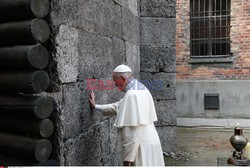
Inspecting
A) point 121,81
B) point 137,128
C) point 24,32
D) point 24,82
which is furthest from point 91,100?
point 24,32

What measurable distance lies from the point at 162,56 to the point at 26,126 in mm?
4672

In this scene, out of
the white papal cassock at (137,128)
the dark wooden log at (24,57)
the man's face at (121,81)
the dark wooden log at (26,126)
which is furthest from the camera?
the man's face at (121,81)

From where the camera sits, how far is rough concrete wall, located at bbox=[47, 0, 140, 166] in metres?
3.17

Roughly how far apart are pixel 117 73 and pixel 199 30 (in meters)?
8.61

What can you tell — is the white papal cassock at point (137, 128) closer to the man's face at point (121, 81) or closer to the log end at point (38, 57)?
the man's face at point (121, 81)

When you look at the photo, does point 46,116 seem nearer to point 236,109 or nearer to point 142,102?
point 142,102

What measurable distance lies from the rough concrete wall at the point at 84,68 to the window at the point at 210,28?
6779 mm

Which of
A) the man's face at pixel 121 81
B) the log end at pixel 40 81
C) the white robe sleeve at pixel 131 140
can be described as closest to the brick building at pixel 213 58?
the man's face at pixel 121 81

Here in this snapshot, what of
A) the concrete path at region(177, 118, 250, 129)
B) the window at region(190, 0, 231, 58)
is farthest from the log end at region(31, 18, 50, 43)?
the window at region(190, 0, 231, 58)

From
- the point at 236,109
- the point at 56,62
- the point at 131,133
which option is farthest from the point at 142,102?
the point at 236,109

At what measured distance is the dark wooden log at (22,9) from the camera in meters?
2.67

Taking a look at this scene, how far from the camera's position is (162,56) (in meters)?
7.07

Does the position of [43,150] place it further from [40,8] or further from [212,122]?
[212,122]

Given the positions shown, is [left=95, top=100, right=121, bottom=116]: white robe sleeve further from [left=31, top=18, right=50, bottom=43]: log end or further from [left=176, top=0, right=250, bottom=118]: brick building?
[left=176, top=0, right=250, bottom=118]: brick building
